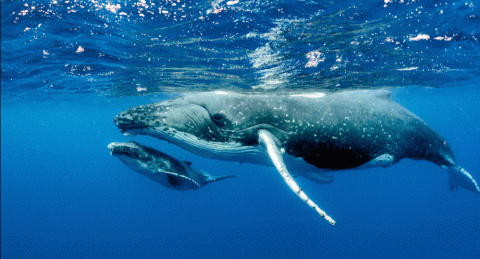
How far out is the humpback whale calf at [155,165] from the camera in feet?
12.8

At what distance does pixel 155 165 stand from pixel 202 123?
1.17 m

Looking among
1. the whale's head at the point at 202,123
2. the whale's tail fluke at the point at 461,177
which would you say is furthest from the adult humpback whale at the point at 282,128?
the whale's tail fluke at the point at 461,177

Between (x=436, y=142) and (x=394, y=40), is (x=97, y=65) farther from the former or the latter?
(x=436, y=142)

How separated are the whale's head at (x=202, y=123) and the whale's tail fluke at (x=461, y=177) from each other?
6543mm

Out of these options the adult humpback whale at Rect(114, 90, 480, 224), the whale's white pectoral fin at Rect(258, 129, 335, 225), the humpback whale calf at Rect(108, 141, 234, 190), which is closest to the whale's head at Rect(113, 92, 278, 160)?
the adult humpback whale at Rect(114, 90, 480, 224)

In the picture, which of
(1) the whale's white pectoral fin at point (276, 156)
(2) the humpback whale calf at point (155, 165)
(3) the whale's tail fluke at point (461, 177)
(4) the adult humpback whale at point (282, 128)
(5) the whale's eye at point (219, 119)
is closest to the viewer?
(1) the whale's white pectoral fin at point (276, 156)

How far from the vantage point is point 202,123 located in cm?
483

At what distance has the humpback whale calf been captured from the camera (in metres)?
3.90

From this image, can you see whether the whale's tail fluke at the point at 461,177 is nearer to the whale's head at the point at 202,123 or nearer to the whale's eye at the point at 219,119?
the whale's head at the point at 202,123

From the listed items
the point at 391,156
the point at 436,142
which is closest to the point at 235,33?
the point at 391,156

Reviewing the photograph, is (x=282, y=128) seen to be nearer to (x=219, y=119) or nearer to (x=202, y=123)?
(x=219, y=119)

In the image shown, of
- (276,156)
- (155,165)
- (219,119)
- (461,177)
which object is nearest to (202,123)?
(219,119)

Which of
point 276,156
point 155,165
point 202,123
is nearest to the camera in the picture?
point 155,165

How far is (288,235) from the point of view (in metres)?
28.0
